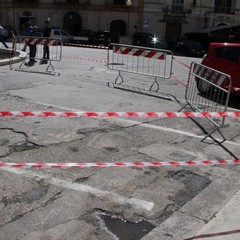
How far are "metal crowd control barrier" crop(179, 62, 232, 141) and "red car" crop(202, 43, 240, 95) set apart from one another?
2.71ft

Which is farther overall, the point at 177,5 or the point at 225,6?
the point at 225,6

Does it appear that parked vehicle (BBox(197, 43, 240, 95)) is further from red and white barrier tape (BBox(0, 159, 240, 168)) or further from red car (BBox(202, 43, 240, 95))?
red and white barrier tape (BBox(0, 159, 240, 168))

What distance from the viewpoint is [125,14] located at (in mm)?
46281

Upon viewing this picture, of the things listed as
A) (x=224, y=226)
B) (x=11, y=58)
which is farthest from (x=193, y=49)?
(x=224, y=226)

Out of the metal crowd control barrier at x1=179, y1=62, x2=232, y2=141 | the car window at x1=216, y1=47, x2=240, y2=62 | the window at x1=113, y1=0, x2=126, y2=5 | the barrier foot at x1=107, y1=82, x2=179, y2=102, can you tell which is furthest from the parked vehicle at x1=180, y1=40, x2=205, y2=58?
the metal crowd control barrier at x1=179, y1=62, x2=232, y2=141

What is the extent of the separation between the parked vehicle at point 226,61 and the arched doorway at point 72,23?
120 feet

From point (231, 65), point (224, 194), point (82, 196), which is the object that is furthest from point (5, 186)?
point (231, 65)

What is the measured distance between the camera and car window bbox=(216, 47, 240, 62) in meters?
11.2

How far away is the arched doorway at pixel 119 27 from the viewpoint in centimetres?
4660

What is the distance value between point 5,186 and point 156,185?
1.89 m

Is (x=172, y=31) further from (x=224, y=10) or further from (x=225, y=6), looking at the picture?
(x=225, y=6)

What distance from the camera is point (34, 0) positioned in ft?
155

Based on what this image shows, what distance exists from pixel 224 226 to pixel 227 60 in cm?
780

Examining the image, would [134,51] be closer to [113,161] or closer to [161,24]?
[113,161]
